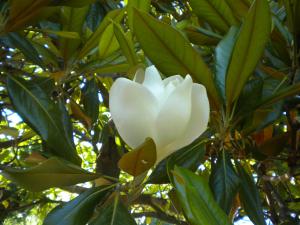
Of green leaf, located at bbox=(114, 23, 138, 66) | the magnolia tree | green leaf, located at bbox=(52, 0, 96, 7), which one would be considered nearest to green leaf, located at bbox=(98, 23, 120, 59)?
the magnolia tree

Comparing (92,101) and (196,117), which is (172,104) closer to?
(196,117)

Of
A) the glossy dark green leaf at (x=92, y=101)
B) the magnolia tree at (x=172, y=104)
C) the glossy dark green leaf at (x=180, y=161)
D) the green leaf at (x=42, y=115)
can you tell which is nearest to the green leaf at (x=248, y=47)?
the magnolia tree at (x=172, y=104)

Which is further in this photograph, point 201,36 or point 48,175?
point 201,36

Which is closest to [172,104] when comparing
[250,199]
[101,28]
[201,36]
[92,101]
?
[250,199]

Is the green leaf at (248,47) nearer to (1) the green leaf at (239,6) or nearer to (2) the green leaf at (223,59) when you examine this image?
(2) the green leaf at (223,59)

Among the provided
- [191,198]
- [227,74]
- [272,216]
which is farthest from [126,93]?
[272,216]

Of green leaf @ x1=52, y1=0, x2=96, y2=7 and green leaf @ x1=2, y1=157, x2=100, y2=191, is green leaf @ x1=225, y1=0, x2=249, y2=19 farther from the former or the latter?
green leaf @ x1=2, y1=157, x2=100, y2=191
